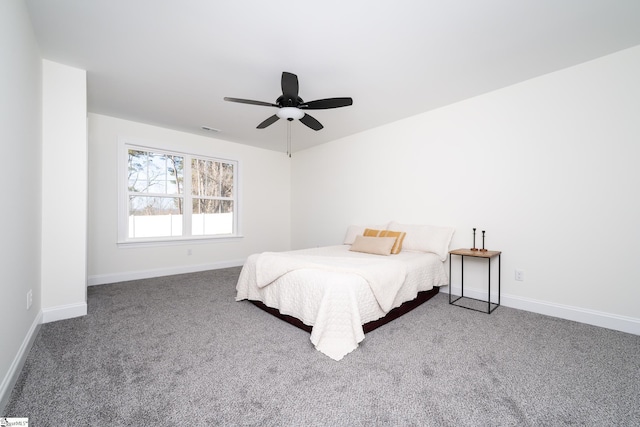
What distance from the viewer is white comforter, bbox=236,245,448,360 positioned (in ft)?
6.74

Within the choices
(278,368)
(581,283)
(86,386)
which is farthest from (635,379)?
(86,386)

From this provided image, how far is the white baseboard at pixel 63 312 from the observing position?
8.27 feet

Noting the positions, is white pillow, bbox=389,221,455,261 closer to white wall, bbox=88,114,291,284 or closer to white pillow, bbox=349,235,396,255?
white pillow, bbox=349,235,396,255

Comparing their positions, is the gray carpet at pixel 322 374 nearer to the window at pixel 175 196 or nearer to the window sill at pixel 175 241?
the window sill at pixel 175 241

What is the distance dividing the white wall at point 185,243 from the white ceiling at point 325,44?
79 centimetres

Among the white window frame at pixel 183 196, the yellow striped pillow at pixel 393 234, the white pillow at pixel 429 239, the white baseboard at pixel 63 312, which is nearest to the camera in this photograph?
the white baseboard at pixel 63 312

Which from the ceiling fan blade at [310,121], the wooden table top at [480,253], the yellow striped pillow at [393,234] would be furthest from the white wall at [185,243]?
the wooden table top at [480,253]

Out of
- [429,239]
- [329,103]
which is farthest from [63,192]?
[429,239]

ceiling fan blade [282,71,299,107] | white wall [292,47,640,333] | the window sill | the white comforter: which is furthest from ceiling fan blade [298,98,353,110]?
the window sill

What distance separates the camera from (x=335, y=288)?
2.11 m

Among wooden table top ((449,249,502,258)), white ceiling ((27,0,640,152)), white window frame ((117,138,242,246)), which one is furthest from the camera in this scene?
white window frame ((117,138,242,246))

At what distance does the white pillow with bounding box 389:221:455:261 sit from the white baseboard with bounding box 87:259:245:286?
3.39 m

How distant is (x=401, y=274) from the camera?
2562 mm

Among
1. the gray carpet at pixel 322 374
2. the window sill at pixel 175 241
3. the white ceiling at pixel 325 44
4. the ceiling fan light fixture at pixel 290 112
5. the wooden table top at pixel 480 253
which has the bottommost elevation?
the gray carpet at pixel 322 374
